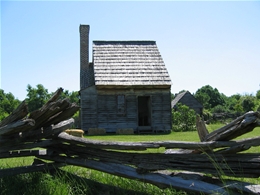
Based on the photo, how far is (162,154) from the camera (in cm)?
394

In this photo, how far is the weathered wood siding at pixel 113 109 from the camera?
18.6 m

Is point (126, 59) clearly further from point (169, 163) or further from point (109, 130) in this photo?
point (169, 163)

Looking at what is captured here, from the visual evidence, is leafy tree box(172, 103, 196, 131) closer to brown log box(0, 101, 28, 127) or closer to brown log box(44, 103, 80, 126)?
brown log box(44, 103, 80, 126)

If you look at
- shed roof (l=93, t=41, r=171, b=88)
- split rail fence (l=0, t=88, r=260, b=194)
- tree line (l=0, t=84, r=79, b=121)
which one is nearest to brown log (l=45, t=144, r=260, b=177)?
split rail fence (l=0, t=88, r=260, b=194)

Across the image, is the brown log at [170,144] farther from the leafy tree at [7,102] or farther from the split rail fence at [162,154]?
the leafy tree at [7,102]

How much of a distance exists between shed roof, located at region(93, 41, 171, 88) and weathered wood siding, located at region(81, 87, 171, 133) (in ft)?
2.36

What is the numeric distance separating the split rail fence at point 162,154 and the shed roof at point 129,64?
13642 mm

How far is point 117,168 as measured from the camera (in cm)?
410

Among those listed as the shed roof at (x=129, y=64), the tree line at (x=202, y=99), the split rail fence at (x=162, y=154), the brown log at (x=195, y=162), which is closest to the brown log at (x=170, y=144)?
the split rail fence at (x=162, y=154)

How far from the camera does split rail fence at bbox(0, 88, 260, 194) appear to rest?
3459 mm

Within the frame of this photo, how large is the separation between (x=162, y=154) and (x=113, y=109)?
49.0 ft

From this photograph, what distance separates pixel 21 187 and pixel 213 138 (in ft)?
8.81

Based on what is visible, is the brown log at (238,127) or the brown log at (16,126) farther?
the brown log at (16,126)

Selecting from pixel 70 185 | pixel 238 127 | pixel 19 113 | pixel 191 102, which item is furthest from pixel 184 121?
pixel 19 113
